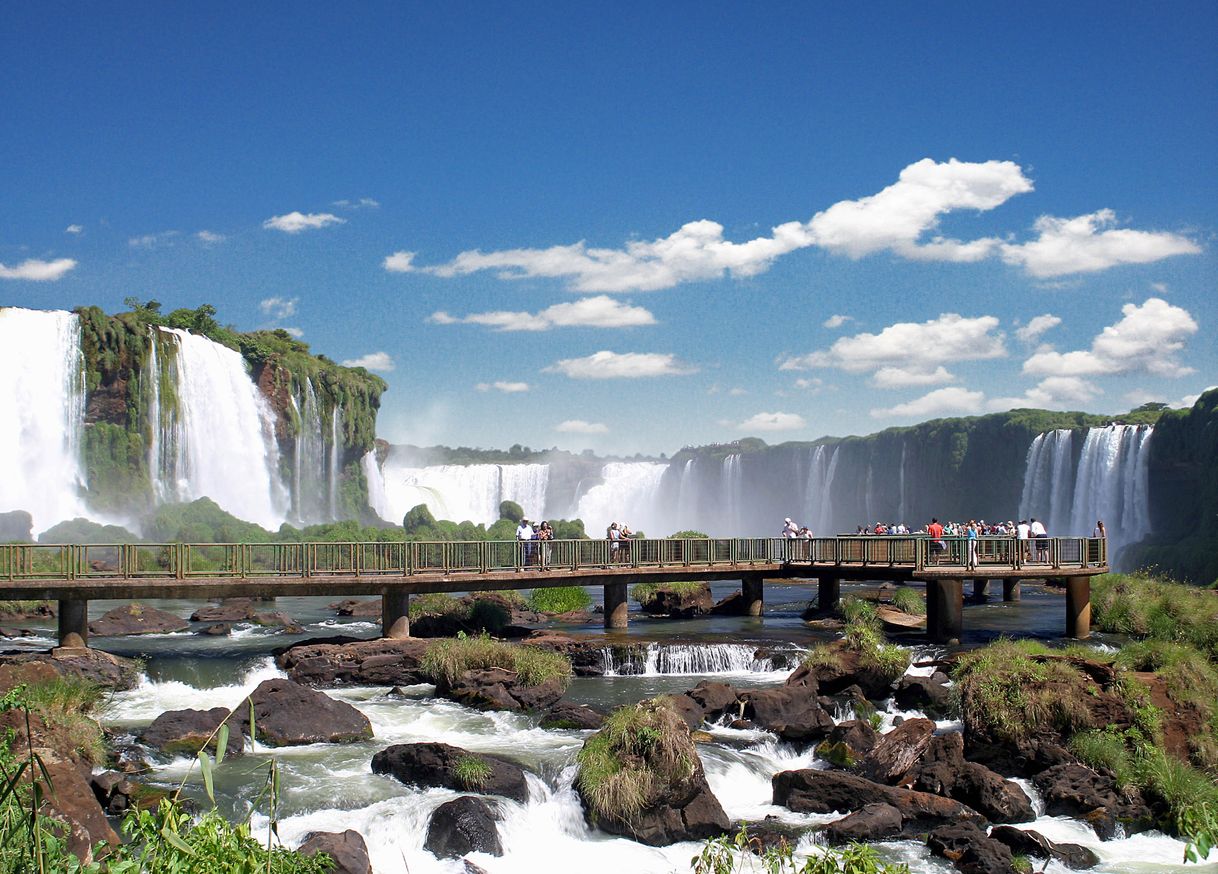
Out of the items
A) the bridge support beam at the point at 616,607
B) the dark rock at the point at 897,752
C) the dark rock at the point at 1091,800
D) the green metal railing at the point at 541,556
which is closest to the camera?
the dark rock at the point at 1091,800

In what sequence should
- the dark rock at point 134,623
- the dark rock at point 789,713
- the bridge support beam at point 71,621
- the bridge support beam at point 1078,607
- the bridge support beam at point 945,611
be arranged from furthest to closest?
the dark rock at point 134,623
the bridge support beam at point 1078,607
the bridge support beam at point 945,611
the bridge support beam at point 71,621
the dark rock at point 789,713

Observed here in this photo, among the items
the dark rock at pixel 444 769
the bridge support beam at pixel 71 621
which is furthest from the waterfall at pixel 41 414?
the dark rock at pixel 444 769

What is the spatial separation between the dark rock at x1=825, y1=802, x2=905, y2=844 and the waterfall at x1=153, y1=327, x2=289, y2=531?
60.1 meters

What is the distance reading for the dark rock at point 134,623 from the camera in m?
30.8

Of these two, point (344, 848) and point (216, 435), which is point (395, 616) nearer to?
point (344, 848)

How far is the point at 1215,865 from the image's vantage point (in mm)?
13555

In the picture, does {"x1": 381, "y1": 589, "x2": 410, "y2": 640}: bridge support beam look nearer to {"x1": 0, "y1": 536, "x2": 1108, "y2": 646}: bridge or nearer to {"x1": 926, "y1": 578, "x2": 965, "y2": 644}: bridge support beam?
{"x1": 0, "y1": 536, "x2": 1108, "y2": 646}: bridge

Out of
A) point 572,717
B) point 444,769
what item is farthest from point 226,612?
point 444,769

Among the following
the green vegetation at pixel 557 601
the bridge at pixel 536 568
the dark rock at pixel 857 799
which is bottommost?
the dark rock at pixel 857 799

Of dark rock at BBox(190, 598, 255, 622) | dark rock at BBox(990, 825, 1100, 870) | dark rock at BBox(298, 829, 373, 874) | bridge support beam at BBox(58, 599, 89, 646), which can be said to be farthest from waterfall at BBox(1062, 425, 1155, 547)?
dark rock at BBox(298, 829, 373, 874)

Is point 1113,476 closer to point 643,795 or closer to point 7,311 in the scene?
point 643,795

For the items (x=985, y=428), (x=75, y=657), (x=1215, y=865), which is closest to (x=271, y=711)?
(x=75, y=657)

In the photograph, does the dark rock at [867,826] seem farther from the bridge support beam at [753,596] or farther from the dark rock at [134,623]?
the dark rock at [134,623]

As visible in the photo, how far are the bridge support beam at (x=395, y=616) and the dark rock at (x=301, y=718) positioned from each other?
7514mm
